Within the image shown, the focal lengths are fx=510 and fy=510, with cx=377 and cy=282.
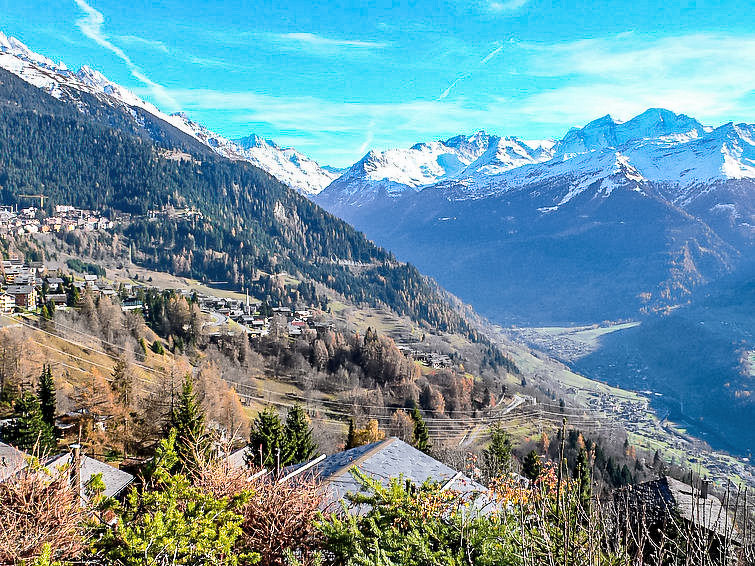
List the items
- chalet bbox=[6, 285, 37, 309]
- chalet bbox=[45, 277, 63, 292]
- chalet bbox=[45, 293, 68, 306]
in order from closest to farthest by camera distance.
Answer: chalet bbox=[6, 285, 37, 309] < chalet bbox=[45, 293, 68, 306] < chalet bbox=[45, 277, 63, 292]

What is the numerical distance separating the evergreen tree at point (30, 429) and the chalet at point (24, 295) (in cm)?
4528

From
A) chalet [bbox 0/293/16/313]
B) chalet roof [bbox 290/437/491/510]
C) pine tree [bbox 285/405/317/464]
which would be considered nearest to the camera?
chalet roof [bbox 290/437/491/510]

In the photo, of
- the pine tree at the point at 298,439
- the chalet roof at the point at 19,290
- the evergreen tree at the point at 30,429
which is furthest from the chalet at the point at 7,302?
the pine tree at the point at 298,439

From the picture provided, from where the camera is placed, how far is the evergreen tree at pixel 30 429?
2873 centimetres

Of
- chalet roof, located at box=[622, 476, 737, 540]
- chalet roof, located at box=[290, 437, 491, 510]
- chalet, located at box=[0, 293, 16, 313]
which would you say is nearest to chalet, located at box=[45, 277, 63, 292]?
chalet, located at box=[0, 293, 16, 313]

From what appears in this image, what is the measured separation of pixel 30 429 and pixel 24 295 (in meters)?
49.7

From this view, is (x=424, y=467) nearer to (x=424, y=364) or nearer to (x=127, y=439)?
(x=127, y=439)

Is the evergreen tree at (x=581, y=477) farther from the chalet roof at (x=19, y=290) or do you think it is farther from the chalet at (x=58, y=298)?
the chalet roof at (x=19, y=290)

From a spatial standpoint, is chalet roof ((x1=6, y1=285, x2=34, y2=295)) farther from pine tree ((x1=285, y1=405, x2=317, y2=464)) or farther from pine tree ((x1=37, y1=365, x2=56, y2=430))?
pine tree ((x1=285, y1=405, x2=317, y2=464))

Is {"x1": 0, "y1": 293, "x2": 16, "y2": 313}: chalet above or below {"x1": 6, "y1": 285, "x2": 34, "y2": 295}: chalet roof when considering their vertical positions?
below

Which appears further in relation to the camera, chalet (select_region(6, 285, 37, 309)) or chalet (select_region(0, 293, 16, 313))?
chalet (select_region(6, 285, 37, 309))

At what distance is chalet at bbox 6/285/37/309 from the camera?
226ft

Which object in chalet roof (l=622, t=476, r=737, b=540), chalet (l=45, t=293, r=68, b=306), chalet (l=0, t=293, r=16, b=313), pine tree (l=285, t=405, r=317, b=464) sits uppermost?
chalet (l=45, t=293, r=68, b=306)

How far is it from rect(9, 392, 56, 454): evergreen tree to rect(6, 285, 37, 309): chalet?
45.3 meters
